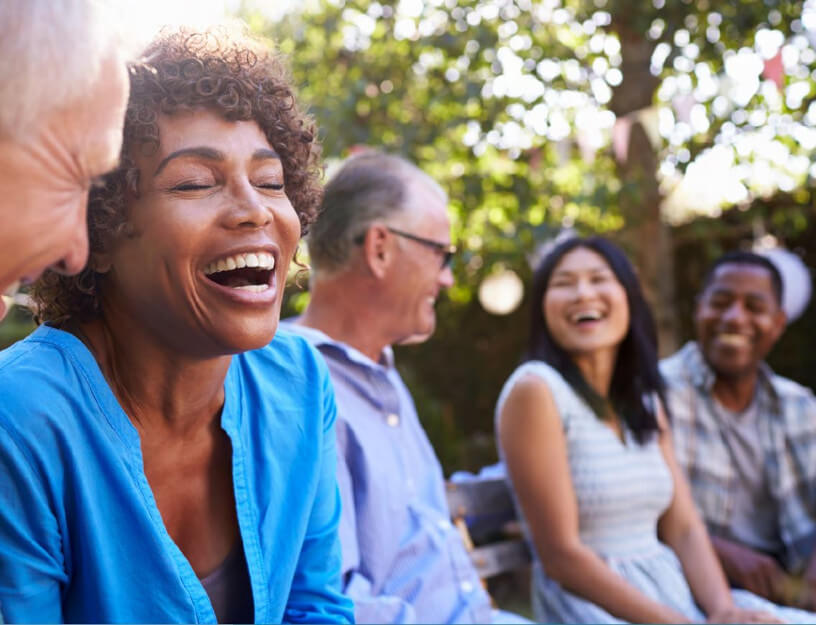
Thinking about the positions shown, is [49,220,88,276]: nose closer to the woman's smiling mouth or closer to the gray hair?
the woman's smiling mouth

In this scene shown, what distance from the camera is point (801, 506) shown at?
3.92 meters

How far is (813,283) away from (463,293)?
3561 mm

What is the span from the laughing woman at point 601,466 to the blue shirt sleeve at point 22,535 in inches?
74.1

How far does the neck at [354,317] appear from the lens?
3.07 m

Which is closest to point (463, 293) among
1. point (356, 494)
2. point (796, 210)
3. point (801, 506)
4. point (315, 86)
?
point (315, 86)

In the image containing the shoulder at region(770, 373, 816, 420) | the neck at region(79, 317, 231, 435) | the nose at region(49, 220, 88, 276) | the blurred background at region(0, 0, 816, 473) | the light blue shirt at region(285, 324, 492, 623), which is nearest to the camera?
the nose at region(49, 220, 88, 276)

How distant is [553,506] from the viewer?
299 centimetres

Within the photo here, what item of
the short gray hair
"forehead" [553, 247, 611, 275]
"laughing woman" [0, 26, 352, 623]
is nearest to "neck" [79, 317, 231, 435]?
"laughing woman" [0, 26, 352, 623]

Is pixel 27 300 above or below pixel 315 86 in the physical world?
below

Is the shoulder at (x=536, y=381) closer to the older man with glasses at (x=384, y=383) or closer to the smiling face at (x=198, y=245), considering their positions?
the older man with glasses at (x=384, y=383)

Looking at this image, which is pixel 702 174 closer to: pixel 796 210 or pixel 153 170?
pixel 796 210

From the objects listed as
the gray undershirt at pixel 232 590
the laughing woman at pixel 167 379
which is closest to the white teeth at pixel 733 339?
the laughing woman at pixel 167 379

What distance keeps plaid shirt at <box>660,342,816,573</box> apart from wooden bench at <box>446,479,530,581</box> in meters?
0.95

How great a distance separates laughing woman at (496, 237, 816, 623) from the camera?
118 inches
